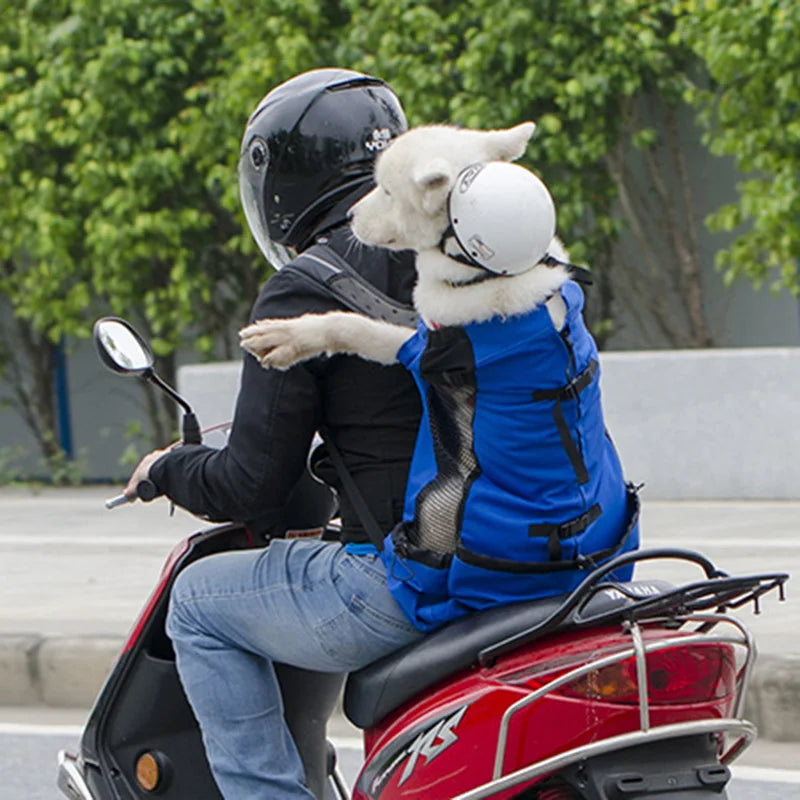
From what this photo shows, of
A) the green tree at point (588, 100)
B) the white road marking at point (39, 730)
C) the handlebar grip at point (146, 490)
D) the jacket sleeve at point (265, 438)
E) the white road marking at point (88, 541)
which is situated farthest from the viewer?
the green tree at point (588, 100)

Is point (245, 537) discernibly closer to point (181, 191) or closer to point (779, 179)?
point (779, 179)

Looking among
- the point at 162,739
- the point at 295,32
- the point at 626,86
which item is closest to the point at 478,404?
the point at 162,739

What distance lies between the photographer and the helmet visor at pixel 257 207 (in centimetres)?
322

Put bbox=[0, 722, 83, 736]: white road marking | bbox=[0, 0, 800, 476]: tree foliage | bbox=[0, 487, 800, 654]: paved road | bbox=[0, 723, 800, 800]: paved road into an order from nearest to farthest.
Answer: bbox=[0, 723, 800, 800]: paved road
bbox=[0, 722, 83, 736]: white road marking
bbox=[0, 487, 800, 654]: paved road
bbox=[0, 0, 800, 476]: tree foliage

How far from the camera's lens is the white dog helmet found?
2562 millimetres

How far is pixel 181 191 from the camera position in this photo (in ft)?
38.7

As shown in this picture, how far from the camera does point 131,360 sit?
10.5 ft

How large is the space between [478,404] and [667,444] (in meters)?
6.68

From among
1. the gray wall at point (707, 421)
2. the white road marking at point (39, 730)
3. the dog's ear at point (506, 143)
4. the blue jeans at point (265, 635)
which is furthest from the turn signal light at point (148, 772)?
the gray wall at point (707, 421)

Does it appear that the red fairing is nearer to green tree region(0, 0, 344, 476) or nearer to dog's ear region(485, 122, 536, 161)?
dog's ear region(485, 122, 536, 161)

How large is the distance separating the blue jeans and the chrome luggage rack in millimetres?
277

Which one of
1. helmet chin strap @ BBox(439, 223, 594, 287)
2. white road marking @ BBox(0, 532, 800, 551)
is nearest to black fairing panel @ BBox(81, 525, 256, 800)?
helmet chin strap @ BBox(439, 223, 594, 287)

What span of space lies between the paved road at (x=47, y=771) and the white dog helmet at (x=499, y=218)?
255cm

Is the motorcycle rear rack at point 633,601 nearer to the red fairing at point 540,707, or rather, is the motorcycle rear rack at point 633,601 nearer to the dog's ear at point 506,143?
the red fairing at point 540,707
